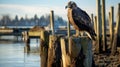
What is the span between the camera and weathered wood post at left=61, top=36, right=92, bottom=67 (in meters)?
10.5

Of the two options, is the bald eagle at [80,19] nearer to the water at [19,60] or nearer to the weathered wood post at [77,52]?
the weathered wood post at [77,52]

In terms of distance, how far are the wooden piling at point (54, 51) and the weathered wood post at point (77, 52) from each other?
191 centimetres

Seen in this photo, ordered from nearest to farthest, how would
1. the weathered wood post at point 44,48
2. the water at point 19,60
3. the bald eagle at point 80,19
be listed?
the bald eagle at point 80,19, the weathered wood post at point 44,48, the water at point 19,60

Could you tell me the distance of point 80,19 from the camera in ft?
42.0

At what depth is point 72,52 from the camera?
10609 millimetres

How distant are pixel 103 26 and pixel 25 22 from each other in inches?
4837

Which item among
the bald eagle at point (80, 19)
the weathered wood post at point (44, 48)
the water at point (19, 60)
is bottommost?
the water at point (19, 60)

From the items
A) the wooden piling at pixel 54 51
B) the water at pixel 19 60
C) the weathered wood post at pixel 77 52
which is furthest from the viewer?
the water at pixel 19 60

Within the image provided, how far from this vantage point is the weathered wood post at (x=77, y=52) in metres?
10.5

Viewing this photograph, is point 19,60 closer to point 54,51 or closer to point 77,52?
point 54,51

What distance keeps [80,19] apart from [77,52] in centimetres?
236

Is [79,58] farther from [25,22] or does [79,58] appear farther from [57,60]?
[25,22]

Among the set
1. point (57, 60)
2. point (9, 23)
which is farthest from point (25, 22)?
point (57, 60)

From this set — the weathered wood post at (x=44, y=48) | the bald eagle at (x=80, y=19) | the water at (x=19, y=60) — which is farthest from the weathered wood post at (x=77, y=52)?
the water at (x=19, y=60)
